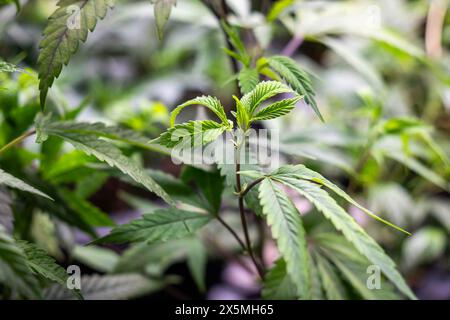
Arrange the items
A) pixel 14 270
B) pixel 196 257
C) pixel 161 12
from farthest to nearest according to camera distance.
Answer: pixel 196 257 → pixel 161 12 → pixel 14 270

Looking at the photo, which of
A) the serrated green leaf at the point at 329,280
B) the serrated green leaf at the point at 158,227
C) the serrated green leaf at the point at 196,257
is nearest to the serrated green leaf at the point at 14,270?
the serrated green leaf at the point at 158,227

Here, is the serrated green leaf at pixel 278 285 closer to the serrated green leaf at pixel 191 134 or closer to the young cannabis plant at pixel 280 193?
the young cannabis plant at pixel 280 193

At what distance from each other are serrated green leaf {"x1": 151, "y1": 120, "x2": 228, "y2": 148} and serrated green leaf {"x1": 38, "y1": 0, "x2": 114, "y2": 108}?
5.3 inches

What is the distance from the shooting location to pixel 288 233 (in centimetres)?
46

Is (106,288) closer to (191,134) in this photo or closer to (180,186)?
(180,186)

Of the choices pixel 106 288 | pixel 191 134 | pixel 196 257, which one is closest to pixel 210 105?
pixel 191 134

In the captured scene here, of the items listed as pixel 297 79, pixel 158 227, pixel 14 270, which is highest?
pixel 297 79

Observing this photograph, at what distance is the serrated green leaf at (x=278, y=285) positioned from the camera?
2.13ft

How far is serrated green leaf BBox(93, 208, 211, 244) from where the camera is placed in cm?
58

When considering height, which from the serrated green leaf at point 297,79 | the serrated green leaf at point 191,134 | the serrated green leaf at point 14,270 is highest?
the serrated green leaf at point 297,79

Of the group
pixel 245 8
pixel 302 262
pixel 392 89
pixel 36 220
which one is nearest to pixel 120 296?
pixel 36 220

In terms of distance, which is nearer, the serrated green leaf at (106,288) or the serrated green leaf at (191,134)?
the serrated green leaf at (191,134)

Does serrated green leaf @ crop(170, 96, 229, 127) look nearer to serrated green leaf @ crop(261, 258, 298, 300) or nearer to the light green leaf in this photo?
the light green leaf

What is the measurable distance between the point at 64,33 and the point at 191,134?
0.18 metres
